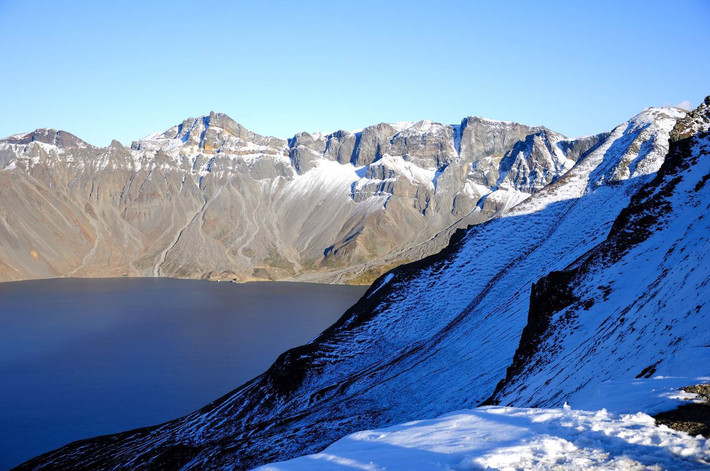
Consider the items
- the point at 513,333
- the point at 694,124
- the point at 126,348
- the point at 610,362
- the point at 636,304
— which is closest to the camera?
the point at 610,362

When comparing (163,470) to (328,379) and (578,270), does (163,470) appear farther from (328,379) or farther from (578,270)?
(578,270)

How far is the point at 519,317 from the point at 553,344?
13059 mm

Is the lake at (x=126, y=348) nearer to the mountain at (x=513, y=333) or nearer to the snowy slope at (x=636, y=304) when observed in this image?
the mountain at (x=513, y=333)

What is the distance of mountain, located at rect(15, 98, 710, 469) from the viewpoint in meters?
22.6

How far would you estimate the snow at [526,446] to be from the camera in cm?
946

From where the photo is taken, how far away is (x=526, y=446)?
10250 mm

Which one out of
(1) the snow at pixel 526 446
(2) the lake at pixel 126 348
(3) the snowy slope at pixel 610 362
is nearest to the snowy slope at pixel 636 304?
(3) the snowy slope at pixel 610 362

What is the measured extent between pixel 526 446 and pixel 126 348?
90.4 meters

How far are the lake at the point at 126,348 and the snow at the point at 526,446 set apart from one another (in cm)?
5192

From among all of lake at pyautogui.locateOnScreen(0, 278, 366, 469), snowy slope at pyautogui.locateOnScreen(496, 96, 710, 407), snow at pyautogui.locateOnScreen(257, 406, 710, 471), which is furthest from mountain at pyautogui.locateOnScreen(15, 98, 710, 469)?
lake at pyautogui.locateOnScreen(0, 278, 366, 469)

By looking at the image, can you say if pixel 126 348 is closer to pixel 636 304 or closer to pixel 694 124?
pixel 636 304

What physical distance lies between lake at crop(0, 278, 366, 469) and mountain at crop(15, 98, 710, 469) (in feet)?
36.6

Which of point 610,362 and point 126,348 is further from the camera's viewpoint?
point 126,348

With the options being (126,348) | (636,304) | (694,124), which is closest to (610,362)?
(636,304)
